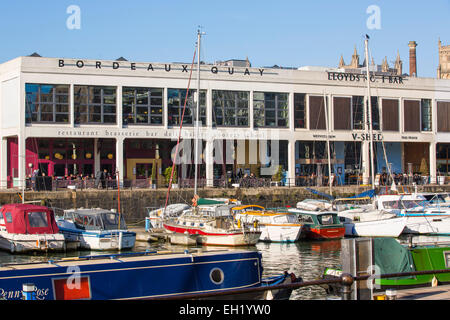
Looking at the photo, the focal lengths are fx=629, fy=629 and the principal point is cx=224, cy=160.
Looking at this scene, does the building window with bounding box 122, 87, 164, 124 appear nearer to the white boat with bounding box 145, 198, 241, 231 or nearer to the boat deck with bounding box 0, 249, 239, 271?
the white boat with bounding box 145, 198, 241, 231

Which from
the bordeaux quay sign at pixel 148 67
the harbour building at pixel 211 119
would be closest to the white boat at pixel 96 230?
the harbour building at pixel 211 119

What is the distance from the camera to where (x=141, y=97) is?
6016cm

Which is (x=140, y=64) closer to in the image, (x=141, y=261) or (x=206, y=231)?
(x=206, y=231)

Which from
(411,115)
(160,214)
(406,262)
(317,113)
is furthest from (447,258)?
(411,115)

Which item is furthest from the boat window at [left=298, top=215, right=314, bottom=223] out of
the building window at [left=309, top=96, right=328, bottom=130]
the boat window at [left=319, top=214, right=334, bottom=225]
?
the building window at [left=309, top=96, right=328, bottom=130]

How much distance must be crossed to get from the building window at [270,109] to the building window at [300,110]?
1.02 m

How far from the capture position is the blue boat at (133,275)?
1625 cm

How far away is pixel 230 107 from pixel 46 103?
17851 millimetres

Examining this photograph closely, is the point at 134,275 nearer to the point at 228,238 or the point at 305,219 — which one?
the point at 228,238

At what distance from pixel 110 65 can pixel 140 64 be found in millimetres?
2841

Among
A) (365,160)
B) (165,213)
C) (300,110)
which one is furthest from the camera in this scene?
(365,160)

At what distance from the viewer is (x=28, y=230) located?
35.6m

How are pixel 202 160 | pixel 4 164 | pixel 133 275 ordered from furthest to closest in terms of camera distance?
pixel 202 160 < pixel 4 164 < pixel 133 275
